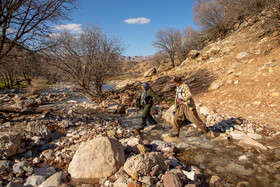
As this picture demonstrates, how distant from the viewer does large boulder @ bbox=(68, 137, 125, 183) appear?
314cm

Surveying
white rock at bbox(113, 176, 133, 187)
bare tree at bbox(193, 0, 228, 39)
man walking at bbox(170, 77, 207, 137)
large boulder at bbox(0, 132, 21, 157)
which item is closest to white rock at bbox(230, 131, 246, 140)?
man walking at bbox(170, 77, 207, 137)

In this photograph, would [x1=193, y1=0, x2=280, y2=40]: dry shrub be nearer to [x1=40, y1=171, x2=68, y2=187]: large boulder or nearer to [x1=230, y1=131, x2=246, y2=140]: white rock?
[x1=230, y1=131, x2=246, y2=140]: white rock

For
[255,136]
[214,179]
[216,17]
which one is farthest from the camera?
[216,17]

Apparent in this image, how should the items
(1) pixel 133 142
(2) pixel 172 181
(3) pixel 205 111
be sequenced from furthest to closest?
1. (3) pixel 205 111
2. (1) pixel 133 142
3. (2) pixel 172 181

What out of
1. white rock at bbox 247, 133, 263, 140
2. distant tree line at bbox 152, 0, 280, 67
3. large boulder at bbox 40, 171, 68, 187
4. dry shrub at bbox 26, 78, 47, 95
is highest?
distant tree line at bbox 152, 0, 280, 67

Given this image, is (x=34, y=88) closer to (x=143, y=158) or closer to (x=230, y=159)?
(x=143, y=158)

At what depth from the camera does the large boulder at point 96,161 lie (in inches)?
124

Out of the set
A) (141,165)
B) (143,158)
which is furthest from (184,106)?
(141,165)

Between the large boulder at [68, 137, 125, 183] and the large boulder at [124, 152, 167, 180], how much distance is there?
1.16 ft

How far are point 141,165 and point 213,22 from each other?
23.6m

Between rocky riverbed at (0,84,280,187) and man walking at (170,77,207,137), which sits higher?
man walking at (170,77,207,137)

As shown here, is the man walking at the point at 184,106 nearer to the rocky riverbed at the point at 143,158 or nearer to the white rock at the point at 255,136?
the rocky riverbed at the point at 143,158

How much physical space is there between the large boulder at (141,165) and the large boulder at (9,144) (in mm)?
2699

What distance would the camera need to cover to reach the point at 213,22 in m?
21.8
